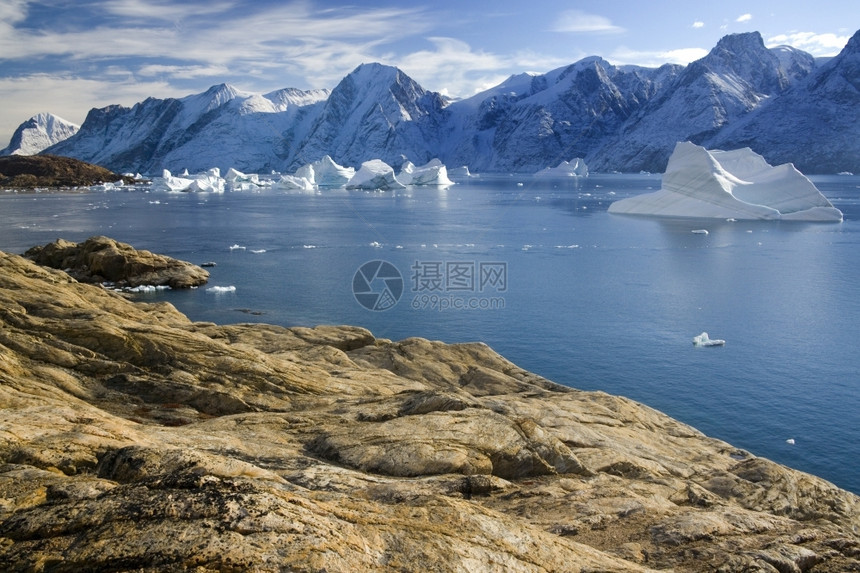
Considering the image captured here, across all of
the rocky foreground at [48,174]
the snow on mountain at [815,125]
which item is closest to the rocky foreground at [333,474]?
the rocky foreground at [48,174]

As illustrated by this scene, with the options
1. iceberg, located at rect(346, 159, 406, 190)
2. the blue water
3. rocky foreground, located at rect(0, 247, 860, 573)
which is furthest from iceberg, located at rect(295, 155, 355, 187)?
rocky foreground, located at rect(0, 247, 860, 573)

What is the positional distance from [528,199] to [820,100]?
117228 millimetres

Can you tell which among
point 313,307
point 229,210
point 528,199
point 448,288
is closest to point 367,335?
point 313,307

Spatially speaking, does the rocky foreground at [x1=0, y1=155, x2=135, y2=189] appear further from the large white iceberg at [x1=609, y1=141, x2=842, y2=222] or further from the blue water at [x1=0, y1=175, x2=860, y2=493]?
the large white iceberg at [x1=609, y1=141, x2=842, y2=222]

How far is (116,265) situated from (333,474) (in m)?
30.3

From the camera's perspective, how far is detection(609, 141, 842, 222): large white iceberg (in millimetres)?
60375

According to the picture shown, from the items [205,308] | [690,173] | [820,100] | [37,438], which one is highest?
[820,100]

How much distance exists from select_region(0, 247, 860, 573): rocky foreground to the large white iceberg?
5323cm

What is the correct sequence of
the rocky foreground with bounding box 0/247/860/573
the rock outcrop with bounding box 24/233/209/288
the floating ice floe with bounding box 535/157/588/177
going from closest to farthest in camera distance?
the rocky foreground with bounding box 0/247/860/573, the rock outcrop with bounding box 24/233/209/288, the floating ice floe with bounding box 535/157/588/177

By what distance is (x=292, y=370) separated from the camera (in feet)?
39.3

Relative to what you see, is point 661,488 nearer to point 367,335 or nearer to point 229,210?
point 367,335

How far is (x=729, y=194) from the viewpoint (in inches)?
2394

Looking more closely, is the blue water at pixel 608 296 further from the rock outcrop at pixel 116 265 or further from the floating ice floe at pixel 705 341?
the rock outcrop at pixel 116 265

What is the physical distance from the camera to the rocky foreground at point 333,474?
424cm
